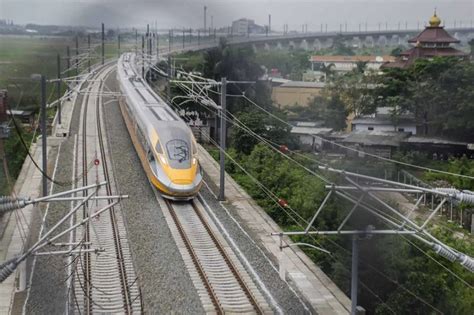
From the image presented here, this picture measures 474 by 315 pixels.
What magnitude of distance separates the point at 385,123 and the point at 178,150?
7.74m

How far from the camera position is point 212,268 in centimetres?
617

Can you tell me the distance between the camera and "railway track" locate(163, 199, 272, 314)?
17.6 feet

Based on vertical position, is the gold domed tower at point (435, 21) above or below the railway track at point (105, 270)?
above

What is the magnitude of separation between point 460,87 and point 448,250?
36.7 feet

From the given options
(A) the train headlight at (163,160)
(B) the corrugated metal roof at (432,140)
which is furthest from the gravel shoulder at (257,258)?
(B) the corrugated metal roof at (432,140)

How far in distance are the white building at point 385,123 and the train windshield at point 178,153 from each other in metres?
7.22

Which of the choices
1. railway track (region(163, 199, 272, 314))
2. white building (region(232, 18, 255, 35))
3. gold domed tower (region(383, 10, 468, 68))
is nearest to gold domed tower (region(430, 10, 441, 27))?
gold domed tower (region(383, 10, 468, 68))

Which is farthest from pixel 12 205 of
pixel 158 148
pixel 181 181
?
pixel 158 148

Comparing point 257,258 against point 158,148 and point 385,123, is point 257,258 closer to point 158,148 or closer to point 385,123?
point 158,148

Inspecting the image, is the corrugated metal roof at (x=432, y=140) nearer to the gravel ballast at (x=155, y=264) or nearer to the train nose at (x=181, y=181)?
the gravel ballast at (x=155, y=264)

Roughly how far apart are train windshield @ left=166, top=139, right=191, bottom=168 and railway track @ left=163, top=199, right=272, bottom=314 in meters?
0.51

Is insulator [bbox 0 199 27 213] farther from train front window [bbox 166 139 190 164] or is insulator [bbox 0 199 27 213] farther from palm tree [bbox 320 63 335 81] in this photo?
palm tree [bbox 320 63 335 81]

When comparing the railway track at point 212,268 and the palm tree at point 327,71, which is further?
the palm tree at point 327,71

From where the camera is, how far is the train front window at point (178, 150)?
8164 mm
